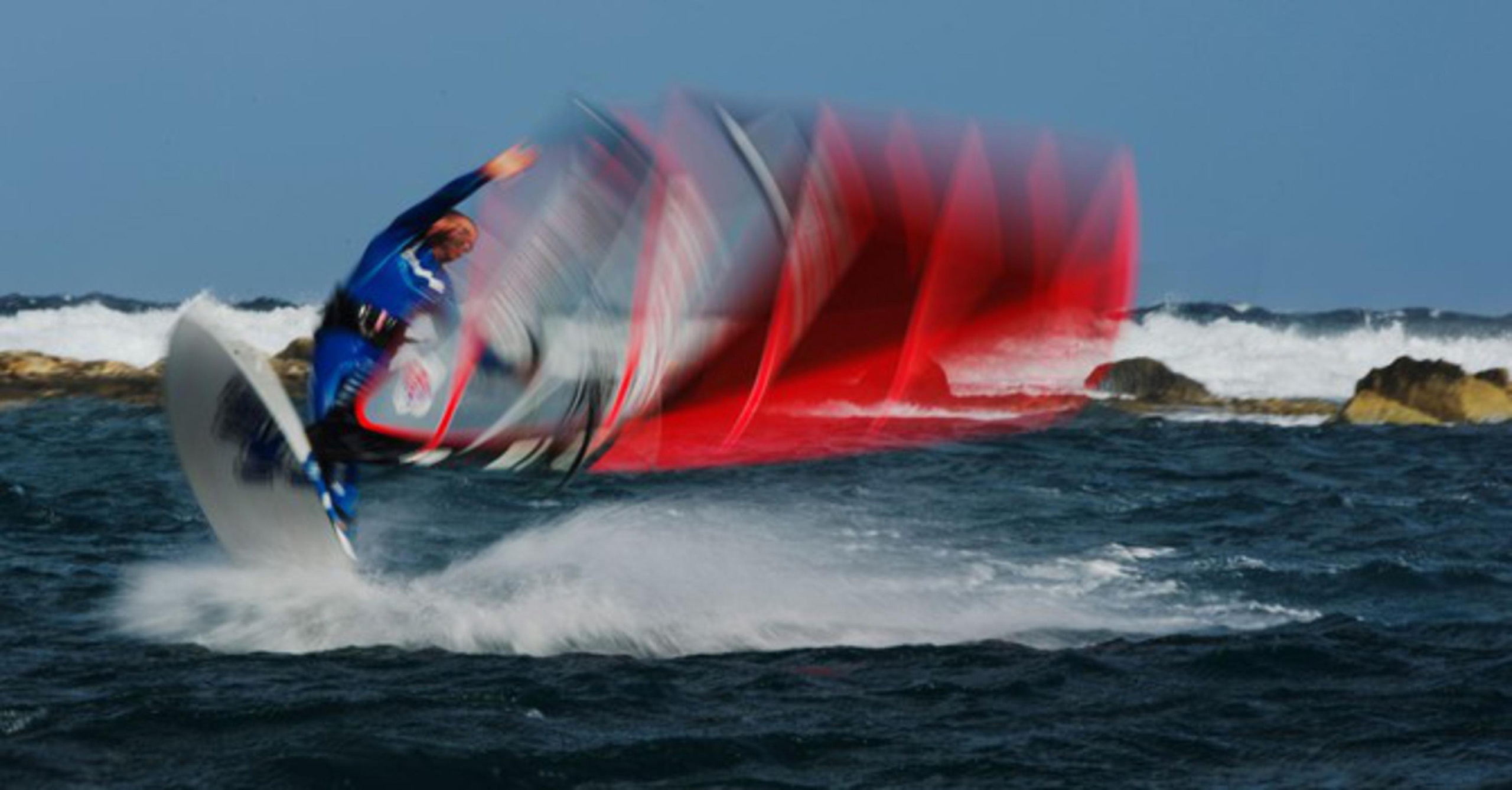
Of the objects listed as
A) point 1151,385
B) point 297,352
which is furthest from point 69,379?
point 1151,385

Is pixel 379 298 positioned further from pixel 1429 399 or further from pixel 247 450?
pixel 1429 399

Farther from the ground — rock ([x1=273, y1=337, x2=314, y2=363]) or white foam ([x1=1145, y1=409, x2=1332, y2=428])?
rock ([x1=273, y1=337, x2=314, y2=363])

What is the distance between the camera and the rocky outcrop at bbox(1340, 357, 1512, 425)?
35.9 m

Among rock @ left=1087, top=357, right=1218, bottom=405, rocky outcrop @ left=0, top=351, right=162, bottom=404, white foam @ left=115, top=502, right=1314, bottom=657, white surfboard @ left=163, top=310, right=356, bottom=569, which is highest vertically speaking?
white surfboard @ left=163, top=310, right=356, bottom=569

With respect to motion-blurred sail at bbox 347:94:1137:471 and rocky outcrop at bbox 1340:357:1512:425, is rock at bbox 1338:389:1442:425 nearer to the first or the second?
rocky outcrop at bbox 1340:357:1512:425

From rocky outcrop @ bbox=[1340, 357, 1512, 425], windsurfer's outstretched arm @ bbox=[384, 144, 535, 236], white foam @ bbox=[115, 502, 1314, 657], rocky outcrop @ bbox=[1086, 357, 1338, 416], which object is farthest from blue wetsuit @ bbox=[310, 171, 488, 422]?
rocky outcrop @ bbox=[1086, 357, 1338, 416]

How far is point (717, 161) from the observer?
36.9 feet

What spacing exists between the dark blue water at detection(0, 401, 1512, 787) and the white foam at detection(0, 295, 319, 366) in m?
35.2

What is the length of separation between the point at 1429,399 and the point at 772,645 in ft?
89.4

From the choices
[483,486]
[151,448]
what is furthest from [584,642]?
[151,448]

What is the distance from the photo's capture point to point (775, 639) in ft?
40.9

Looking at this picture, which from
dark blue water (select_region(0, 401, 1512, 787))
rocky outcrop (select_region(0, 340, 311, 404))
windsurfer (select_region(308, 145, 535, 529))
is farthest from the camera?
rocky outcrop (select_region(0, 340, 311, 404))

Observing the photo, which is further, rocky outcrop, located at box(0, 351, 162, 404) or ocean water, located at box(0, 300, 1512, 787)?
rocky outcrop, located at box(0, 351, 162, 404)

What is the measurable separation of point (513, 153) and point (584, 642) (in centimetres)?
327
